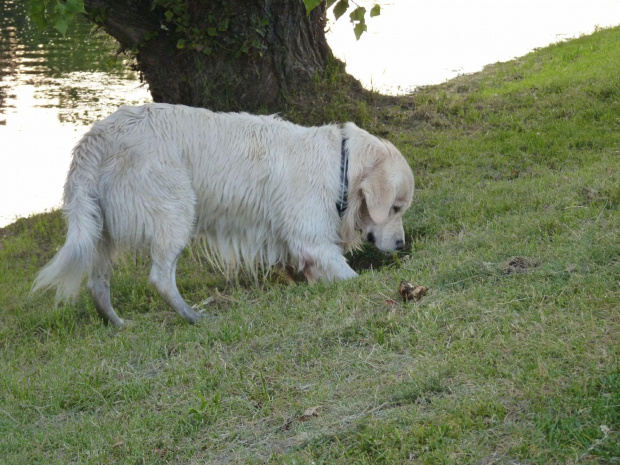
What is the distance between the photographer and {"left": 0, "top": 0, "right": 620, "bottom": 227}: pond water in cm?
1134

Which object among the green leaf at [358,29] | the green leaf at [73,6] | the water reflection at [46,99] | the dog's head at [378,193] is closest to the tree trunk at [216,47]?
the water reflection at [46,99]

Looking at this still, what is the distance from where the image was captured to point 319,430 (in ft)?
12.3

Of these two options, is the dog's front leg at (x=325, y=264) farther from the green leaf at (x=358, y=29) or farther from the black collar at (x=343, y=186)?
the green leaf at (x=358, y=29)

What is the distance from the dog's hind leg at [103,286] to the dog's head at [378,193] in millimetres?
1819

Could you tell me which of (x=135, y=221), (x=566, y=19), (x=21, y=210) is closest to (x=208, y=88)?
(x=21, y=210)

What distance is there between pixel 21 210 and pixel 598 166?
653cm

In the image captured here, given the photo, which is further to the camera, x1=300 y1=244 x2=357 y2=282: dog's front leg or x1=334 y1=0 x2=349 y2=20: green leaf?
x1=300 y1=244 x2=357 y2=282: dog's front leg

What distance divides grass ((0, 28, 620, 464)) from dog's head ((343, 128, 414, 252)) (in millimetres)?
246

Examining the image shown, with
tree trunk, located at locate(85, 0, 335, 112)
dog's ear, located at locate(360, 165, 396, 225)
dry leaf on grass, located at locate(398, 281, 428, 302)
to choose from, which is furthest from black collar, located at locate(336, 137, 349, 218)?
tree trunk, located at locate(85, 0, 335, 112)

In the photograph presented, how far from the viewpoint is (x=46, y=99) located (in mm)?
12992

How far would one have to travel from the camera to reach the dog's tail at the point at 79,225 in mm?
5375

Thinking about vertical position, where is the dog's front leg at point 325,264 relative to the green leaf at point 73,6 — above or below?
below

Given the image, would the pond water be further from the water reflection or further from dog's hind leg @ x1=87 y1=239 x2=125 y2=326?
dog's hind leg @ x1=87 y1=239 x2=125 y2=326

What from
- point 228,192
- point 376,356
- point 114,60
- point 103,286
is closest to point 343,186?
point 228,192
